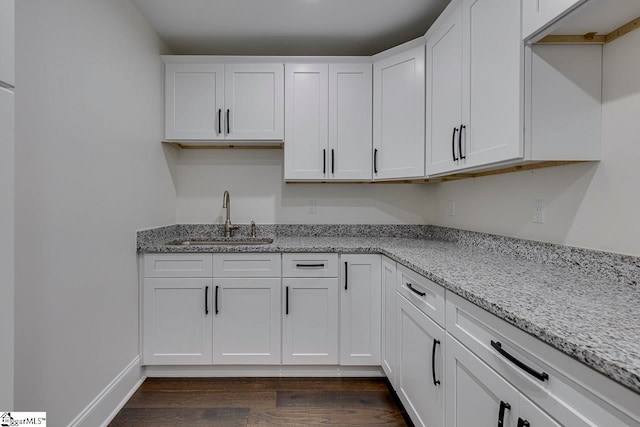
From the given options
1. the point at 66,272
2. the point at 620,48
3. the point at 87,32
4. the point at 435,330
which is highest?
the point at 87,32

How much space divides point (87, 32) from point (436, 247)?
2.35 metres

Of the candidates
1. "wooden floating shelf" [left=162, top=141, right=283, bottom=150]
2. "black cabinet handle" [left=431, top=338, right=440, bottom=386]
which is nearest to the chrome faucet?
"wooden floating shelf" [left=162, top=141, right=283, bottom=150]

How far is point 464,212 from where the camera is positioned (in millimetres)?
2307

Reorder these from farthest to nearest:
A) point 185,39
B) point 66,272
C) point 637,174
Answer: point 185,39
point 66,272
point 637,174

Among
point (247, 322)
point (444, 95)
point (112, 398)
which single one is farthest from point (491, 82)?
point (112, 398)

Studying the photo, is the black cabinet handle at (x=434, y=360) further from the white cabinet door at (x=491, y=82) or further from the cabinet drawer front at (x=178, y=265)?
the cabinet drawer front at (x=178, y=265)

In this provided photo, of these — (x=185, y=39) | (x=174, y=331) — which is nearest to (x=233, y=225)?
(x=174, y=331)

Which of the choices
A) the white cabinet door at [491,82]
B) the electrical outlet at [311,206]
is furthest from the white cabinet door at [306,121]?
the white cabinet door at [491,82]

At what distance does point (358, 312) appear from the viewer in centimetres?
221

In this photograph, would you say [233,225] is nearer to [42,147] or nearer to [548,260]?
[42,147]

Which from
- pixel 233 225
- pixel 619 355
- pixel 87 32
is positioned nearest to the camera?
pixel 619 355

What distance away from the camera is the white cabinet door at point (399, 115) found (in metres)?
2.23

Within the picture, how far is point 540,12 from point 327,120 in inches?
60.9

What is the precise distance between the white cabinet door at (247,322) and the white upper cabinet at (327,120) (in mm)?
910
